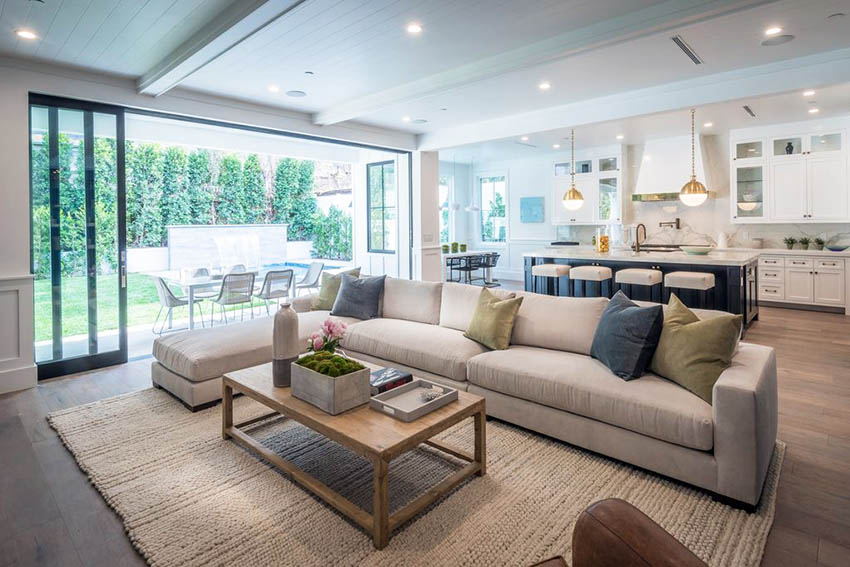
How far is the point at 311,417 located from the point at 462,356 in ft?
4.17

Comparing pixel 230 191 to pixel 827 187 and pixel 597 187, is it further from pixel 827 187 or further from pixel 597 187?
pixel 827 187

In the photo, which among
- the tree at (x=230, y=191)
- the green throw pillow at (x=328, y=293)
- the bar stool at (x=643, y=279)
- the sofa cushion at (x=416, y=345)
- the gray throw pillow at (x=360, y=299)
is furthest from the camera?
the tree at (x=230, y=191)

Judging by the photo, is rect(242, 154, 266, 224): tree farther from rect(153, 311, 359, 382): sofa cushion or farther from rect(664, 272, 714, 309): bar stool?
rect(664, 272, 714, 309): bar stool

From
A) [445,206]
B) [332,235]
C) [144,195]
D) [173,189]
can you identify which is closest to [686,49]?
[445,206]

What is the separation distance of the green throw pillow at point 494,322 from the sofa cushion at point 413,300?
27.8 inches

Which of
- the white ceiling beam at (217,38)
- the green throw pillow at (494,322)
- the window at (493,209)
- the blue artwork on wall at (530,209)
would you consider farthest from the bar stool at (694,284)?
the window at (493,209)

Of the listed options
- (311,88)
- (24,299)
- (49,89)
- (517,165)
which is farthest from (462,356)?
(517,165)

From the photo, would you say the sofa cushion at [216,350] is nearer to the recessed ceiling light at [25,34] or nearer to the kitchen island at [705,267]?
the recessed ceiling light at [25,34]

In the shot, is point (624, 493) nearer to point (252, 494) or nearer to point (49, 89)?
point (252, 494)

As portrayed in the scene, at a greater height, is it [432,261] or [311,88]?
[311,88]

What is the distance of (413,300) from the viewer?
4.27 metres

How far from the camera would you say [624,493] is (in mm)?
2271

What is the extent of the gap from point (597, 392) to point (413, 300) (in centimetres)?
209

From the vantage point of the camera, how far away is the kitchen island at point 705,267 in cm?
529
